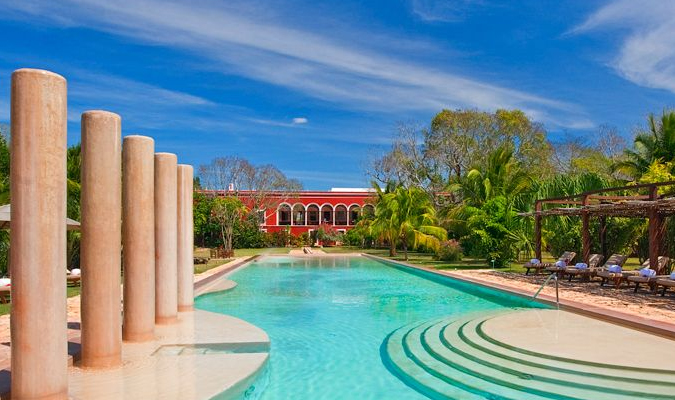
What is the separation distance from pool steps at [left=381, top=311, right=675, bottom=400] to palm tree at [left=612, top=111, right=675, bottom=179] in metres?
20.1

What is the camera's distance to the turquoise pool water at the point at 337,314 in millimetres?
6398

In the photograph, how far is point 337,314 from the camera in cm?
1102

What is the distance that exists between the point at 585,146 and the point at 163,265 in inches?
1627

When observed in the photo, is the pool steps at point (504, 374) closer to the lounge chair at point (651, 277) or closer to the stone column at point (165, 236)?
the stone column at point (165, 236)

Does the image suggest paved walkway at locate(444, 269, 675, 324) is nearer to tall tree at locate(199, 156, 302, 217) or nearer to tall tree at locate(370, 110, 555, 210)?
tall tree at locate(370, 110, 555, 210)

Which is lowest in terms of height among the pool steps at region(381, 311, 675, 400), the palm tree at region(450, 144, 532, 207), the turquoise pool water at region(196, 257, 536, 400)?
the turquoise pool water at region(196, 257, 536, 400)

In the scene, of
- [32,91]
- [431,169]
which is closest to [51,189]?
[32,91]

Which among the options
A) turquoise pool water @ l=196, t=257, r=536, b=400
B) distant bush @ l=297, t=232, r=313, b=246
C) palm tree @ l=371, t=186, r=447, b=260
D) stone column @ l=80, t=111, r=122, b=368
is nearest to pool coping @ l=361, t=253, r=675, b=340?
turquoise pool water @ l=196, t=257, r=536, b=400

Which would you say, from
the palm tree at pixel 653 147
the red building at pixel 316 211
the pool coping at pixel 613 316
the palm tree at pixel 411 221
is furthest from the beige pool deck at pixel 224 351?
the red building at pixel 316 211

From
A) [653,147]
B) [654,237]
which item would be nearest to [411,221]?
[653,147]

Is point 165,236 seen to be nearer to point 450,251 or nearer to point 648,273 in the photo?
point 648,273

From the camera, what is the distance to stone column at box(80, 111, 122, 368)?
18.5 feet

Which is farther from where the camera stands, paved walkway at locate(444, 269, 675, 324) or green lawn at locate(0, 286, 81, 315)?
green lawn at locate(0, 286, 81, 315)

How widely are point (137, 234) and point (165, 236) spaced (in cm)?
117
